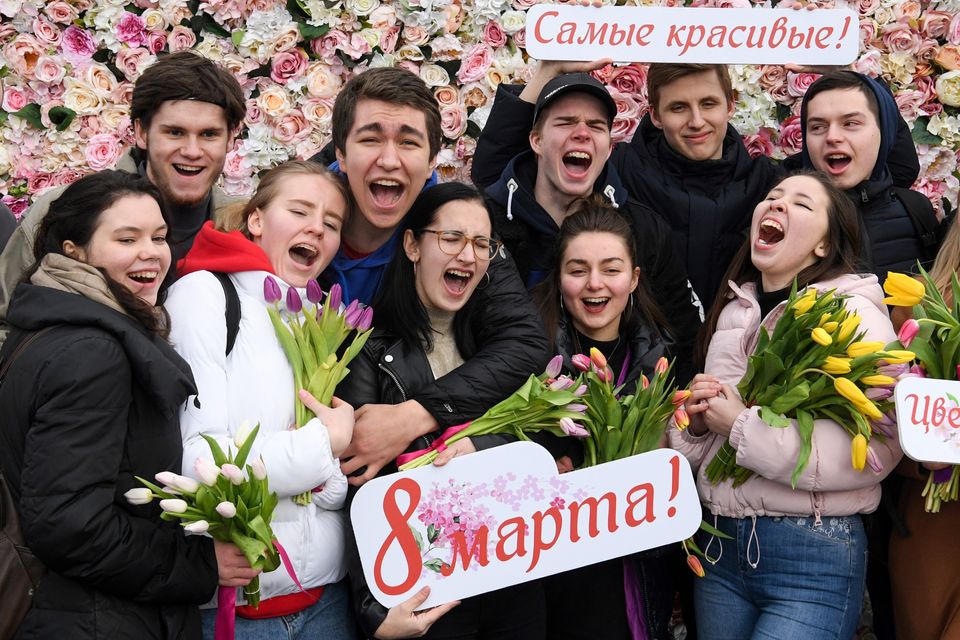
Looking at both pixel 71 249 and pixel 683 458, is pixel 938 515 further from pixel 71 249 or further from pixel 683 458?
pixel 71 249

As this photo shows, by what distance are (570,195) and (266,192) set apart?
1348mm

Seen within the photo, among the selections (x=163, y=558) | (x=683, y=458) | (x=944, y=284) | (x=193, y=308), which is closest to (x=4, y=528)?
(x=163, y=558)

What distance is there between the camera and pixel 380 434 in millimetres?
2955

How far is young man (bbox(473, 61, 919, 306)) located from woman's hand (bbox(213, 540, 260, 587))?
83.9 inches

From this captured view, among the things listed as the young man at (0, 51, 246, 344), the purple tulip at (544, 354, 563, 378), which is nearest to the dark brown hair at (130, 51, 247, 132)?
the young man at (0, 51, 246, 344)

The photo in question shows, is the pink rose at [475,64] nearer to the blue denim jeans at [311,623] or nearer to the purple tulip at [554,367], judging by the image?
the purple tulip at [554,367]

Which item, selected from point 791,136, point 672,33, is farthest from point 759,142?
point 672,33

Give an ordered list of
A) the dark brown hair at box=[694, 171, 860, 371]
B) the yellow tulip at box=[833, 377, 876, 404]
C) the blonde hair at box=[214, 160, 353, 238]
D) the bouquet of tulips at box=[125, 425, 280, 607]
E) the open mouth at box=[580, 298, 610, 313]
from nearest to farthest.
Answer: the bouquet of tulips at box=[125, 425, 280, 607]
the yellow tulip at box=[833, 377, 876, 404]
the blonde hair at box=[214, 160, 353, 238]
the dark brown hair at box=[694, 171, 860, 371]
the open mouth at box=[580, 298, 610, 313]

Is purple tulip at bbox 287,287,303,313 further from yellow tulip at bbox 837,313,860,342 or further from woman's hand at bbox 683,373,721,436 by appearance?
yellow tulip at bbox 837,313,860,342

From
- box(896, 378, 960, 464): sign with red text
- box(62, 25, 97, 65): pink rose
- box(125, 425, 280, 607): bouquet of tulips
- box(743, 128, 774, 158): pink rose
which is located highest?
box(62, 25, 97, 65): pink rose

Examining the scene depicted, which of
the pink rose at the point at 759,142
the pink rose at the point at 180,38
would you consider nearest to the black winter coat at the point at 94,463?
the pink rose at the point at 180,38

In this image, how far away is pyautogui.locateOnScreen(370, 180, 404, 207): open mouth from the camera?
343 cm

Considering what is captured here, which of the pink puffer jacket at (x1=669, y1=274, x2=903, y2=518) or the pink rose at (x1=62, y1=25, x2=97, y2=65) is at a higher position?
the pink rose at (x1=62, y1=25, x2=97, y2=65)

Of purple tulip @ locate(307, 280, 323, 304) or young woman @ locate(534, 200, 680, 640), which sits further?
young woman @ locate(534, 200, 680, 640)
